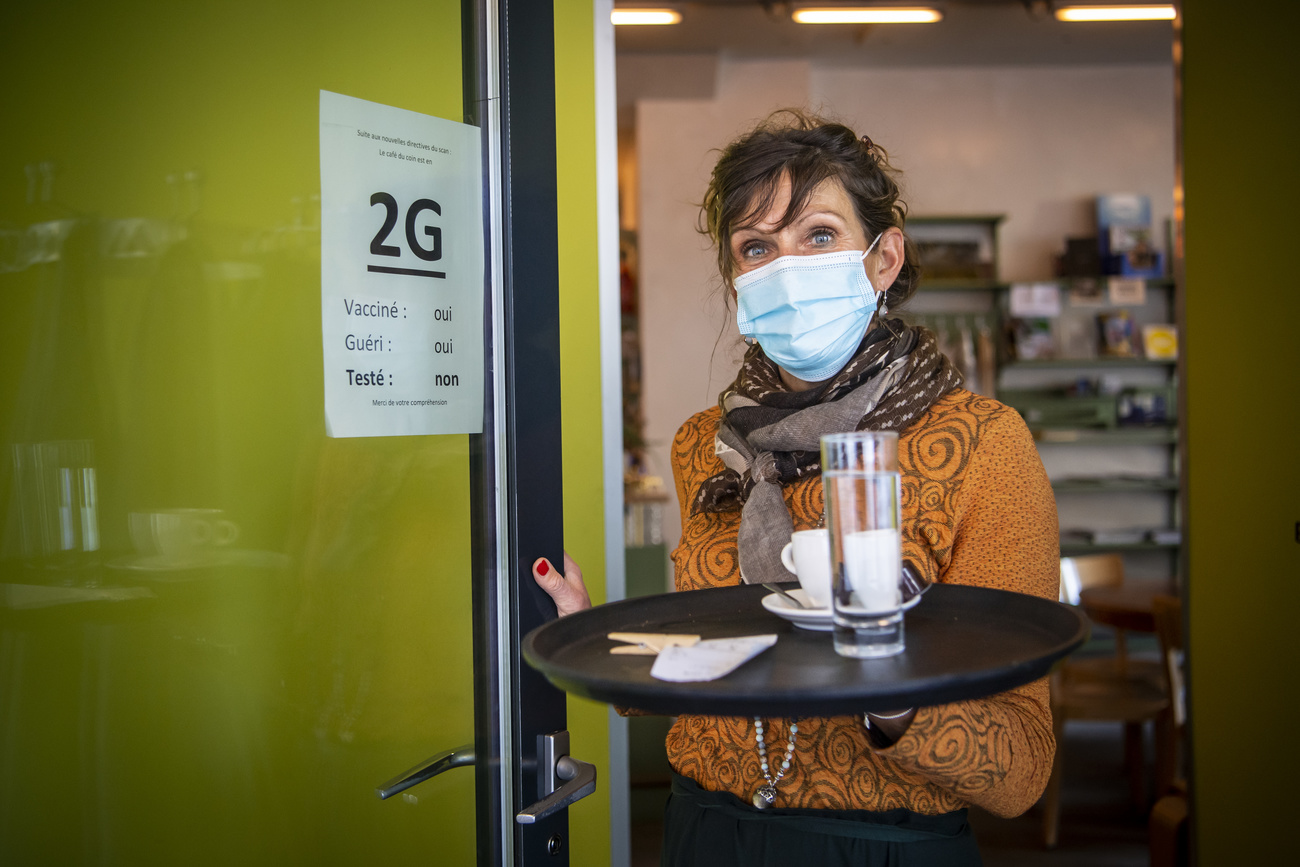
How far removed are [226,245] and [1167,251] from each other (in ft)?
21.6

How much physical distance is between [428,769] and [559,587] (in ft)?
0.99

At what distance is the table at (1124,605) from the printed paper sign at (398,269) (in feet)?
11.0

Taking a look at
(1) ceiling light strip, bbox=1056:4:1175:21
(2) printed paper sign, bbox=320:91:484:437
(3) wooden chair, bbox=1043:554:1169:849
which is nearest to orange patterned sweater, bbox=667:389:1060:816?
(2) printed paper sign, bbox=320:91:484:437

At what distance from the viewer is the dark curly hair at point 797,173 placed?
1.37 m

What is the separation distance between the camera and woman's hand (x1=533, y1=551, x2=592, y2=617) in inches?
48.3

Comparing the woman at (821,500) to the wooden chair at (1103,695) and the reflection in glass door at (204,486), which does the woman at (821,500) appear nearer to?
the reflection in glass door at (204,486)

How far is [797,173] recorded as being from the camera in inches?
53.9

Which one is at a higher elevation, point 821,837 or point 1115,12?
point 1115,12

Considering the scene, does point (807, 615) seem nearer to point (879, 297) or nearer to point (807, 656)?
point (807, 656)

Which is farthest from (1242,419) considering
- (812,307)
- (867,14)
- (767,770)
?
(867,14)

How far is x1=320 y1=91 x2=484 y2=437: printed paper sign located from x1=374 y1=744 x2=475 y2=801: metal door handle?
427 millimetres

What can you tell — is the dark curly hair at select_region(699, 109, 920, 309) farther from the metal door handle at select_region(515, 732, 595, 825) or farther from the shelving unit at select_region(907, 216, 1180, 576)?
the shelving unit at select_region(907, 216, 1180, 576)

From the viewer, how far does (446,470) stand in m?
1.29

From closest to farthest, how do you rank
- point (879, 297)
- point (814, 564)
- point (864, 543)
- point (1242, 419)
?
point (864, 543)
point (814, 564)
point (879, 297)
point (1242, 419)
